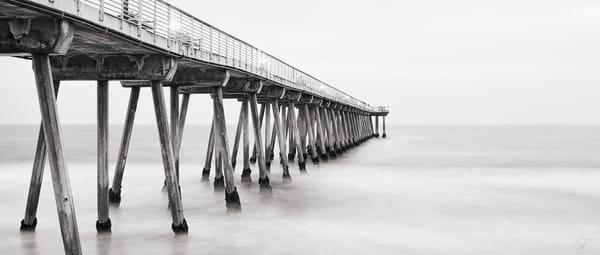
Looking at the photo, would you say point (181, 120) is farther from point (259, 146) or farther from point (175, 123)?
point (259, 146)

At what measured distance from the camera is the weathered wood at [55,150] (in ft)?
23.3

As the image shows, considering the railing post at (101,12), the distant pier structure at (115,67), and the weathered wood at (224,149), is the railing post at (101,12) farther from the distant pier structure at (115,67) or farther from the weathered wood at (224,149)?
the weathered wood at (224,149)

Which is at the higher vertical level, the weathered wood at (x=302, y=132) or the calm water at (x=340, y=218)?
the weathered wood at (x=302, y=132)

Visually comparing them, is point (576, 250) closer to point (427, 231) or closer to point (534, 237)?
point (534, 237)

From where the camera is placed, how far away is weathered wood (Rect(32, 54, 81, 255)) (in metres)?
7.11

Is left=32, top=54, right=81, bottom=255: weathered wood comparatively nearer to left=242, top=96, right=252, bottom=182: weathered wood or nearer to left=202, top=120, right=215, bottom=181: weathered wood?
left=242, top=96, right=252, bottom=182: weathered wood

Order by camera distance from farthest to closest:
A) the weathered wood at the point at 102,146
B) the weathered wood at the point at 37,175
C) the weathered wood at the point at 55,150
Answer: the weathered wood at the point at 102,146 < the weathered wood at the point at 37,175 < the weathered wood at the point at 55,150

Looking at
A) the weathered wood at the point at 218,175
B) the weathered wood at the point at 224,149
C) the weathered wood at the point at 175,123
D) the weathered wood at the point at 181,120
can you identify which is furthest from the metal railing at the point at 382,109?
the weathered wood at the point at 224,149

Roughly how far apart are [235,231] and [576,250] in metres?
7.03

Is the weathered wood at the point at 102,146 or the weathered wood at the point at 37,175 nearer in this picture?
the weathered wood at the point at 37,175

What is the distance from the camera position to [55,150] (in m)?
7.17

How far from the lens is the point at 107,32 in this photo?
7.96 m

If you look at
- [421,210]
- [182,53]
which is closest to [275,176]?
[421,210]

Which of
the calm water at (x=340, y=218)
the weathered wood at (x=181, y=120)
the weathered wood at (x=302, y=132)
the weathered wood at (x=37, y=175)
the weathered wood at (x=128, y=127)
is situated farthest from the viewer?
the weathered wood at (x=302, y=132)
